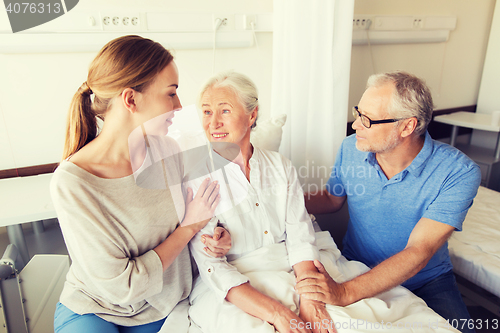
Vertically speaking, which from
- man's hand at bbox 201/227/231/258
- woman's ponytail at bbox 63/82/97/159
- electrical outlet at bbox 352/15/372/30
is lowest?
man's hand at bbox 201/227/231/258

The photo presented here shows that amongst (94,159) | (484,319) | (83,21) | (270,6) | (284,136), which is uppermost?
(270,6)

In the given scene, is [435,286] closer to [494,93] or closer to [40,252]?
[40,252]

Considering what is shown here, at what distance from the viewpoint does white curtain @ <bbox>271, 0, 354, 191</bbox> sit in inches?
63.3

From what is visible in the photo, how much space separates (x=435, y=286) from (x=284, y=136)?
106 centimetres

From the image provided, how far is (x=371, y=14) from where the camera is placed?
2338 millimetres

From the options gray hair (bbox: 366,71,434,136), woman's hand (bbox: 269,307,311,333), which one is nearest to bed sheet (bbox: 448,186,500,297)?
gray hair (bbox: 366,71,434,136)

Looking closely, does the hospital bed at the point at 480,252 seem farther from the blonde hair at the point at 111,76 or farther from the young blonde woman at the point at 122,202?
the blonde hair at the point at 111,76

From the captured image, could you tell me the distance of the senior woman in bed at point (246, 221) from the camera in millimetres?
1072

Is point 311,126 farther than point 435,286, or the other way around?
point 311,126

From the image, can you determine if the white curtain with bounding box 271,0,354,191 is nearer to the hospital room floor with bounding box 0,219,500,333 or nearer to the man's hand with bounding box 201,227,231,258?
the man's hand with bounding box 201,227,231,258

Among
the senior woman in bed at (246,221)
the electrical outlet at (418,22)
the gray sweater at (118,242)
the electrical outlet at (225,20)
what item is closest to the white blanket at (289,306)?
the senior woman in bed at (246,221)

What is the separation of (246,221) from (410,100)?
84cm

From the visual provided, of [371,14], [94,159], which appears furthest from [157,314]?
[371,14]

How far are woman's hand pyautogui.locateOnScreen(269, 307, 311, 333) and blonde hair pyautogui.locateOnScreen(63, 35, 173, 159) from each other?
859 mm
